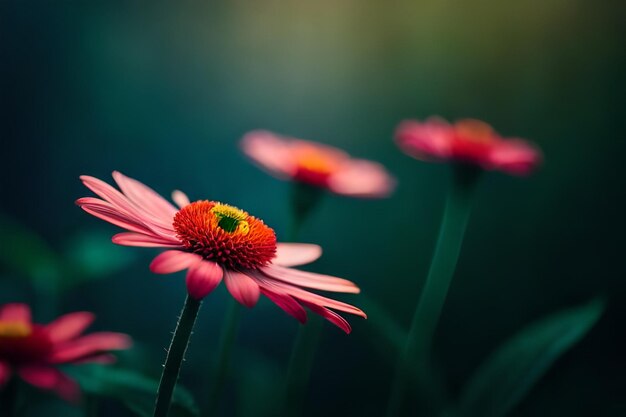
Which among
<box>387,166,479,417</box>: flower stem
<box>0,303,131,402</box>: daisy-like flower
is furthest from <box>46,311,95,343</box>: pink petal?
<box>387,166,479,417</box>: flower stem

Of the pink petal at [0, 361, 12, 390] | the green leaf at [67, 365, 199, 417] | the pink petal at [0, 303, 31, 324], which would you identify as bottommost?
the pink petal at [0, 361, 12, 390]

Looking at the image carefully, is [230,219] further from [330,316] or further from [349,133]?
[349,133]

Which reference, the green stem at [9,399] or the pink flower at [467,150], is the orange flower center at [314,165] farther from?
the green stem at [9,399]

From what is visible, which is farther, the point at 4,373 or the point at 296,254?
the point at 296,254

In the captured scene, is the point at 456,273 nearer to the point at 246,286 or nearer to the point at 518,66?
the point at 518,66

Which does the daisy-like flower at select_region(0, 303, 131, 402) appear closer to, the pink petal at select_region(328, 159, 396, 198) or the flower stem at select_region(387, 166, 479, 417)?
the flower stem at select_region(387, 166, 479, 417)

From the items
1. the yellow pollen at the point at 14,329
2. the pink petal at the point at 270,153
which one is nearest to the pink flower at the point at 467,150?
the pink petal at the point at 270,153

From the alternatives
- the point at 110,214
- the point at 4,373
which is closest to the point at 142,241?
the point at 110,214
